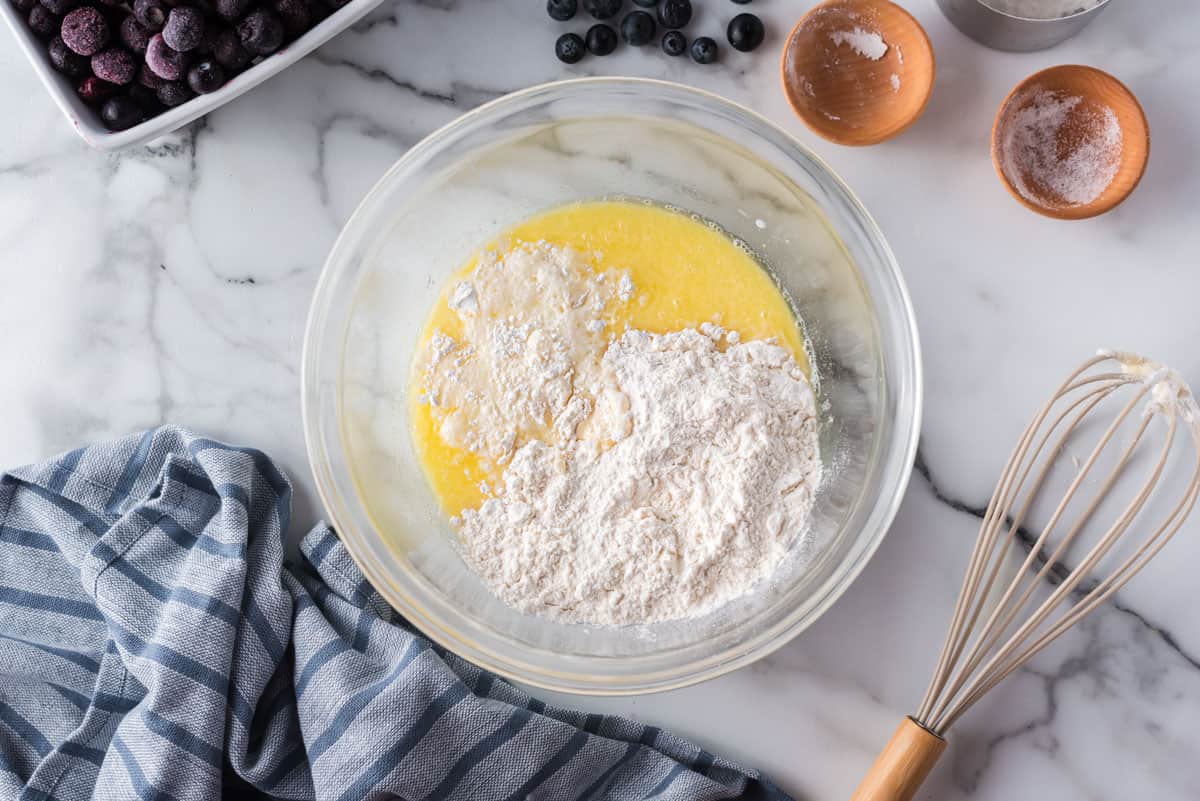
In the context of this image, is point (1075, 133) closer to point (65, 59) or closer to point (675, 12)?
point (675, 12)

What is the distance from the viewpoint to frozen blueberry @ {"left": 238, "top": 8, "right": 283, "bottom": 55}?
4.66 feet

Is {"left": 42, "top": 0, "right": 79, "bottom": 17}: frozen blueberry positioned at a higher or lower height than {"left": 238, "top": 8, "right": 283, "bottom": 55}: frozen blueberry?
lower

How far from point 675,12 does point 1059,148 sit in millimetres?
655

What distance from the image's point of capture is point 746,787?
5.14 feet

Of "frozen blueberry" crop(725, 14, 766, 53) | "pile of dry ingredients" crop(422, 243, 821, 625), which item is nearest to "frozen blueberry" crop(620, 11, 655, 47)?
"frozen blueberry" crop(725, 14, 766, 53)

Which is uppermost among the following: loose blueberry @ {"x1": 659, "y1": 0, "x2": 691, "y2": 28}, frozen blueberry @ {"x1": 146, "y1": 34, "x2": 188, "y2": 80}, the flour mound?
loose blueberry @ {"x1": 659, "y1": 0, "x2": 691, "y2": 28}

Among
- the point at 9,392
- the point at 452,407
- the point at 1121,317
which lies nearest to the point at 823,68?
the point at 1121,317

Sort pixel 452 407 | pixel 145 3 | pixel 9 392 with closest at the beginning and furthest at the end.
Result: pixel 145 3
pixel 452 407
pixel 9 392

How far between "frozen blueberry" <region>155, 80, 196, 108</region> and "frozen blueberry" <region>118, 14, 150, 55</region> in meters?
0.06

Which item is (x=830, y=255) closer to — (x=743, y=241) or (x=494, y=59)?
(x=743, y=241)

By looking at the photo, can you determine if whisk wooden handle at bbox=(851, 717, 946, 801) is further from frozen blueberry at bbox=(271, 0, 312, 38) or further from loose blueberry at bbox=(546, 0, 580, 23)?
frozen blueberry at bbox=(271, 0, 312, 38)

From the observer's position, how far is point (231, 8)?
1418 mm

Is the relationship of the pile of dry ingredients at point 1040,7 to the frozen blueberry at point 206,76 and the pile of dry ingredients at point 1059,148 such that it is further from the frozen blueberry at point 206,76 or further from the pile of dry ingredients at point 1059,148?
the frozen blueberry at point 206,76

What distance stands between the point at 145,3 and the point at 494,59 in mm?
528
